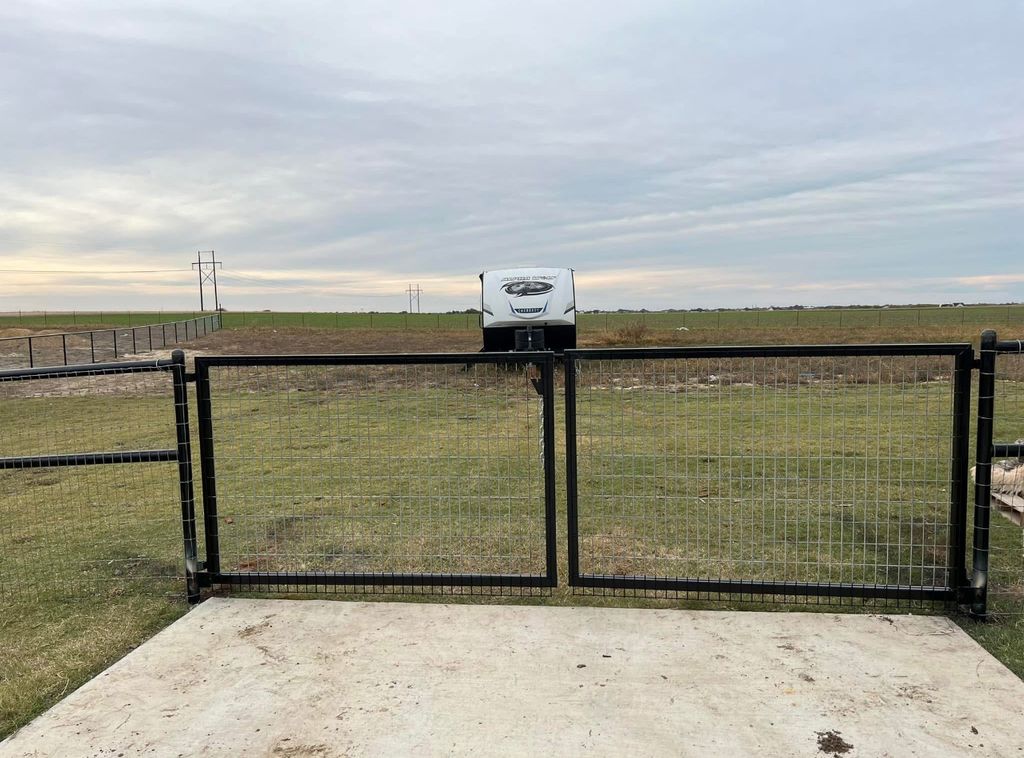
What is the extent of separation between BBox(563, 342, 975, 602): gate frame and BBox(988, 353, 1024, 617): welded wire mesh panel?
0.18 meters

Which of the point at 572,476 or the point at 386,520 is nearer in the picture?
the point at 572,476

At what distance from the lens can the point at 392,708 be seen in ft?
8.97

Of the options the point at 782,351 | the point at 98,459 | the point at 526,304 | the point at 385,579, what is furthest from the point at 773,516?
the point at 526,304

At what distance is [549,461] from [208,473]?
78.4 inches

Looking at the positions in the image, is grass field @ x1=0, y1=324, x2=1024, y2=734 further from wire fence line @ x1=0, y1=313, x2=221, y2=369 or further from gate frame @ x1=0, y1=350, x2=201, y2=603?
wire fence line @ x1=0, y1=313, x2=221, y2=369

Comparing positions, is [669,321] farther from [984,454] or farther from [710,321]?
[984,454]

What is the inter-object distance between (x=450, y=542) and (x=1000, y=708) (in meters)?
3.12

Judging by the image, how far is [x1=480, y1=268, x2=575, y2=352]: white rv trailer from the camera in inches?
621

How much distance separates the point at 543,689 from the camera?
112 inches

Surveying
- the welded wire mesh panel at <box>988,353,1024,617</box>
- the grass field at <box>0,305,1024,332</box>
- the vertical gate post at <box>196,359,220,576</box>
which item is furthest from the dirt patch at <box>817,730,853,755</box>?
the grass field at <box>0,305,1024,332</box>

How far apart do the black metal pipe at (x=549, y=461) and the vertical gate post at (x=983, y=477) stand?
209 cm

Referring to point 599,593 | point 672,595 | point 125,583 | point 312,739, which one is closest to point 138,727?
point 312,739

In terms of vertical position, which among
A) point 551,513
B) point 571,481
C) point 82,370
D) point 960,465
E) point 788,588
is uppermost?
point 82,370

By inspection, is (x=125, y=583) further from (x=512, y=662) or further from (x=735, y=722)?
(x=735, y=722)
